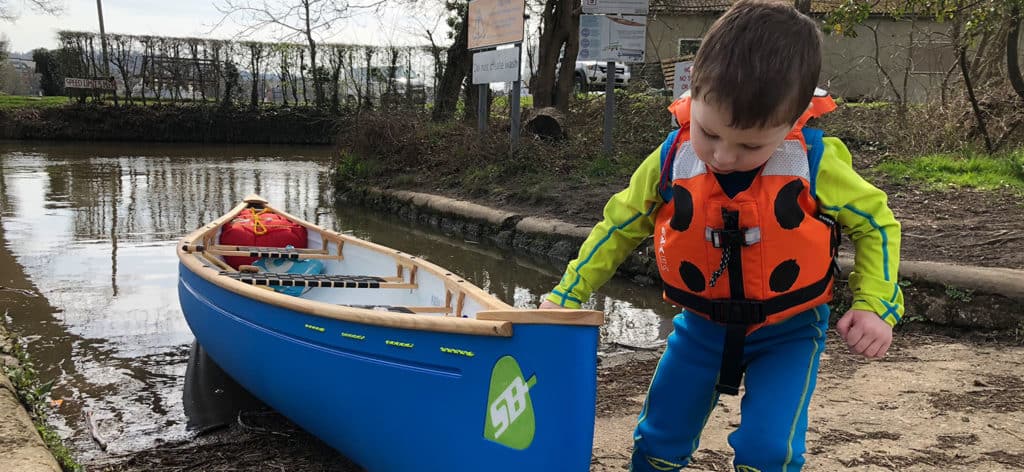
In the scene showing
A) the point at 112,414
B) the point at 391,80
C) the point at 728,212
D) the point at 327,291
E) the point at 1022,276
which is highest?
the point at 391,80

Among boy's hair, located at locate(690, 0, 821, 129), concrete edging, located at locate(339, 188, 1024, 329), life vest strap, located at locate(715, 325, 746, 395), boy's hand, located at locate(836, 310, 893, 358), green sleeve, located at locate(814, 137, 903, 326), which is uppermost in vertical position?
boy's hair, located at locate(690, 0, 821, 129)

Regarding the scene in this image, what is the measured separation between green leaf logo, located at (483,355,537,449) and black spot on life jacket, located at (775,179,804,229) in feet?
2.81

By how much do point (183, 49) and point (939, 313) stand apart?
2660 cm

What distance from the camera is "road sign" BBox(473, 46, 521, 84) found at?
35.4ft

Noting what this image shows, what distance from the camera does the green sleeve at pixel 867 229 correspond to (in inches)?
76.3

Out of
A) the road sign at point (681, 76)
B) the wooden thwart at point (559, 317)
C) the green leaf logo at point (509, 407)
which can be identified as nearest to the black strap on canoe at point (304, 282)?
the green leaf logo at point (509, 407)

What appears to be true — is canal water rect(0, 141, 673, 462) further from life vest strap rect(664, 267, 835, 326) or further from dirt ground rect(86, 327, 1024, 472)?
life vest strap rect(664, 267, 835, 326)

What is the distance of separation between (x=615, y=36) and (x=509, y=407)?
8556 mm

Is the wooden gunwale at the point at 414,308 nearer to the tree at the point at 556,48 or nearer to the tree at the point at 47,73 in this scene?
the tree at the point at 556,48

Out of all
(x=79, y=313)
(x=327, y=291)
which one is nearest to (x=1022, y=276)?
(x=327, y=291)

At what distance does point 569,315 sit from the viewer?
7.25ft

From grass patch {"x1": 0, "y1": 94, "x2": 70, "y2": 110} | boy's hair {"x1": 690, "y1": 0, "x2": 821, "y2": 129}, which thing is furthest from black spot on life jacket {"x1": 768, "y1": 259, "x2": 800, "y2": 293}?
grass patch {"x1": 0, "y1": 94, "x2": 70, "y2": 110}

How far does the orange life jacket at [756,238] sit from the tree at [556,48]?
38.8 ft

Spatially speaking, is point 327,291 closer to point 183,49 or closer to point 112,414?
point 112,414
